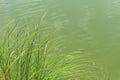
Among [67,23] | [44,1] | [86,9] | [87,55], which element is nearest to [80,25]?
[67,23]

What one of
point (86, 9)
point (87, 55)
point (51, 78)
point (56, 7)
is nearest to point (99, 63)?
point (87, 55)

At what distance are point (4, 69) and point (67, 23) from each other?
25.6ft

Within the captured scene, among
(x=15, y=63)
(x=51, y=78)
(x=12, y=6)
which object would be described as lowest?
(x=12, y=6)

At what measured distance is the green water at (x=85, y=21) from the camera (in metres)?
6.64

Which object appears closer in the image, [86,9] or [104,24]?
[104,24]

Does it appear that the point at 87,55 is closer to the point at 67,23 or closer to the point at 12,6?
the point at 67,23

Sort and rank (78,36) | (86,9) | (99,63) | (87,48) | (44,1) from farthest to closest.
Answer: (44,1) → (86,9) → (78,36) → (87,48) → (99,63)

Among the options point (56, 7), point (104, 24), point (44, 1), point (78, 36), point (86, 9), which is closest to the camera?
point (78, 36)

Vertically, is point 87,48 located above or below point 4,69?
below

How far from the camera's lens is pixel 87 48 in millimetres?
7219

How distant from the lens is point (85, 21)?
970cm

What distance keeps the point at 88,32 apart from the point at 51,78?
21.0 feet

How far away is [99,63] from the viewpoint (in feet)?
20.1

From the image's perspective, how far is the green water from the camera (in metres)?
6.64
